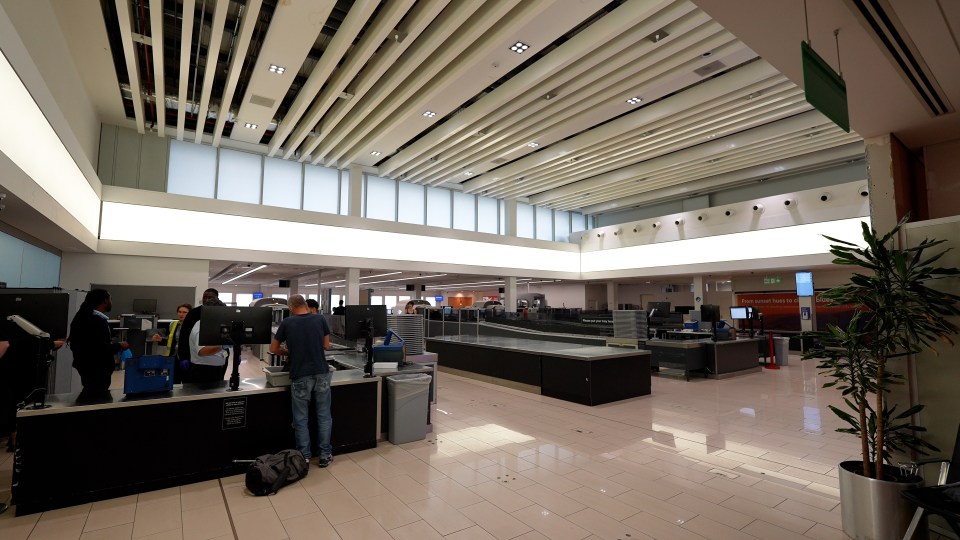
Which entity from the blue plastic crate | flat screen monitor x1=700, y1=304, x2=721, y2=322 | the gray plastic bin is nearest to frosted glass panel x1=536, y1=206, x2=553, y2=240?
flat screen monitor x1=700, y1=304, x2=721, y2=322

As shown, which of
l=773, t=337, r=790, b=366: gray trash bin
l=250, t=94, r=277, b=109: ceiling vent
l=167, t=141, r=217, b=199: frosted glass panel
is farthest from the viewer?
l=773, t=337, r=790, b=366: gray trash bin

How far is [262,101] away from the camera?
362 inches

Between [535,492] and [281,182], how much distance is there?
11885 millimetres

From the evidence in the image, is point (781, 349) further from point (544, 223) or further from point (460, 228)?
point (460, 228)

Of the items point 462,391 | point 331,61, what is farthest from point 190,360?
point 331,61

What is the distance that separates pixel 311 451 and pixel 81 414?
1804mm

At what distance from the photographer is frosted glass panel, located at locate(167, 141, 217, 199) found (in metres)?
11.2

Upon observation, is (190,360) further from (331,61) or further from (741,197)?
(741,197)

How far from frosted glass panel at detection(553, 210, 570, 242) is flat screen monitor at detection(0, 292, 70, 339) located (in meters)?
17.4

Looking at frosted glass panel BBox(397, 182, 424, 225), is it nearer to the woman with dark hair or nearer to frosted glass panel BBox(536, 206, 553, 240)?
frosted glass panel BBox(536, 206, 553, 240)

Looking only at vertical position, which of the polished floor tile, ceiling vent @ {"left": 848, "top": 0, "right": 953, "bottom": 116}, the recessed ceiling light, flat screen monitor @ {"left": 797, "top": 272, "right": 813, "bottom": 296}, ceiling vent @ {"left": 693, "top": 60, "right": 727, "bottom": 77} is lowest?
the polished floor tile

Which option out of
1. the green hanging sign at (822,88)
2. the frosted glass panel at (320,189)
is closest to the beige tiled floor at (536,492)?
the green hanging sign at (822,88)

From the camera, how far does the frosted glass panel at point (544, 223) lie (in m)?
19.4

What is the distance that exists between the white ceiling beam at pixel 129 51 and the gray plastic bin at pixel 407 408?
6105 mm
